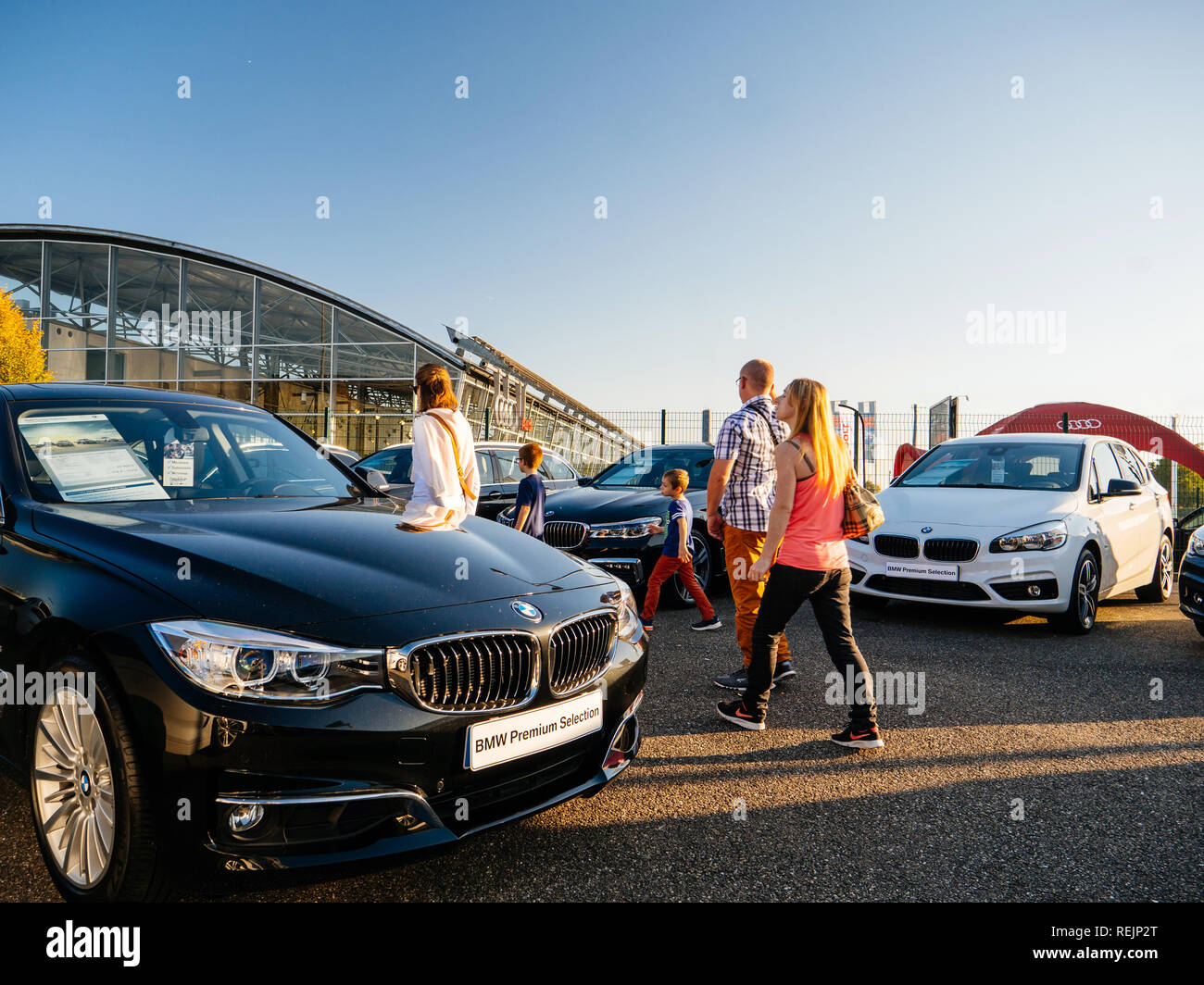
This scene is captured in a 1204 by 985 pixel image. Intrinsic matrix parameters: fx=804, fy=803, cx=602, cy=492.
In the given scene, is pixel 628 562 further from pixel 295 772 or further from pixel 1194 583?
pixel 295 772

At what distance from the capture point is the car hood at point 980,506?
6.60m

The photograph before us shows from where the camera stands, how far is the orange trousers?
4625mm

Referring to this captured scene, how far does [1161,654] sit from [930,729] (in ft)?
9.76

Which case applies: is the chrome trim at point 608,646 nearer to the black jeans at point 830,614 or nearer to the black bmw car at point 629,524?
the black jeans at point 830,614

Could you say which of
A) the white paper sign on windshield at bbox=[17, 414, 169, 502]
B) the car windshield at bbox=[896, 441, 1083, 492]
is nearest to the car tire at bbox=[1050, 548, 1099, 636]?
the car windshield at bbox=[896, 441, 1083, 492]

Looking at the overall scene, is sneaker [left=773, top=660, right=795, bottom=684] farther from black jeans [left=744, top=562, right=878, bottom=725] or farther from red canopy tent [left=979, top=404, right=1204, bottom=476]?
red canopy tent [left=979, top=404, right=1204, bottom=476]

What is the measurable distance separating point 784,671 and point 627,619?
2.31 m

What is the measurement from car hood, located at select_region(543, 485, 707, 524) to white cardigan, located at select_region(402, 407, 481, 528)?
2.78 meters

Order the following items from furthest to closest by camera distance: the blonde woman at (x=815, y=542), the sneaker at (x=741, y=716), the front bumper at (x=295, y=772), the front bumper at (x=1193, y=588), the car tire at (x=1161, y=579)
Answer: the car tire at (x=1161, y=579) < the front bumper at (x=1193, y=588) < the sneaker at (x=741, y=716) < the blonde woman at (x=815, y=542) < the front bumper at (x=295, y=772)

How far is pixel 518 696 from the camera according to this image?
243 centimetres

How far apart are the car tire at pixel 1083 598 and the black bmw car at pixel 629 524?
2.98 m

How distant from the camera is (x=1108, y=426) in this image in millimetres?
15172

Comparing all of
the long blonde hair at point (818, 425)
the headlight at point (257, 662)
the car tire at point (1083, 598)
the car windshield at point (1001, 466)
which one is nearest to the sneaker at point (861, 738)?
the long blonde hair at point (818, 425)

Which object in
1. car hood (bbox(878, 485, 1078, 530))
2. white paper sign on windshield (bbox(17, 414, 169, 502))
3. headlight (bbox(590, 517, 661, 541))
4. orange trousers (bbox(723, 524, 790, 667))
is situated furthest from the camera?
headlight (bbox(590, 517, 661, 541))
